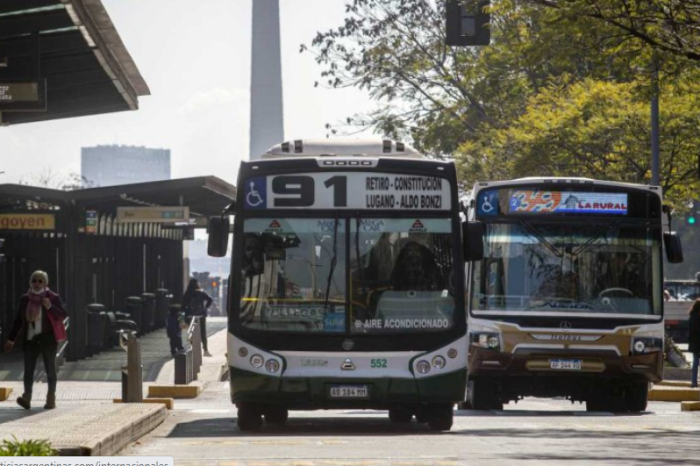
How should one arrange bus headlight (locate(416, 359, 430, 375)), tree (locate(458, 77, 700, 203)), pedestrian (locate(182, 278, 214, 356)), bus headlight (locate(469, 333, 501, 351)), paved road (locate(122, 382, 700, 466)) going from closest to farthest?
paved road (locate(122, 382, 700, 466)) < bus headlight (locate(416, 359, 430, 375)) < bus headlight (locate(469, 333, 501, 351)) < pedestrian (locate(182, 278, 214, 356)) < tree (locate(458, 77, 700, 203))

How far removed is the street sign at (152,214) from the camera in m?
36.0

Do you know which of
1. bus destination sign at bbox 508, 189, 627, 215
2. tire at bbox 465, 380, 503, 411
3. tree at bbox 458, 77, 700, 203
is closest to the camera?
bus destination sign at bbox 508, 189, 627, 215

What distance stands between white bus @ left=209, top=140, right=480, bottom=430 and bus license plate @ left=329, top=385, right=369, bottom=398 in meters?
0.01

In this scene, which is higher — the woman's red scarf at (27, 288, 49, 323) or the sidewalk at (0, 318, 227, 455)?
the woman's red scarf at (27, 288, 49, 323)

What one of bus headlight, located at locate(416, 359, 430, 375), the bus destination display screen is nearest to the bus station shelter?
the bus destination display screen

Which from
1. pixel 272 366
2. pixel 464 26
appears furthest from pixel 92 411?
pixel 464 26

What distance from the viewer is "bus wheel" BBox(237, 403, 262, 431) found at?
17547 mm

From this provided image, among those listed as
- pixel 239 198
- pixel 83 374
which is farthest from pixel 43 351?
pixel 83 374

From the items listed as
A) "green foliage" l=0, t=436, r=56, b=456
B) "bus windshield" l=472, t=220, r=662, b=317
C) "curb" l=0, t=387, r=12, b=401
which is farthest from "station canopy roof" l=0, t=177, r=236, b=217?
"green foliage" l=0, t=436, r=56, b=456

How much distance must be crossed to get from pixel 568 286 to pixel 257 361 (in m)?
5.77

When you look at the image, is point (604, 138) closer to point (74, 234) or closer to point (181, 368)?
point (74, 234)

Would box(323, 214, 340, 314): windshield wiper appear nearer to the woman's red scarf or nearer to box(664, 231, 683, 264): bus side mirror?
the woman's red scarf

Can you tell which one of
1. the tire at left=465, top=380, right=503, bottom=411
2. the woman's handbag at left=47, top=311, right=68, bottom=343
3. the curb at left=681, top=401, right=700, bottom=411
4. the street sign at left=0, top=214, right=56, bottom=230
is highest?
the street sign at left=0, top=214, right=56, bottom=230

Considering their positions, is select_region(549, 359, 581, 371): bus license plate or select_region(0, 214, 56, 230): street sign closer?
select_region(549, 359, 581, 371): bus license plate
